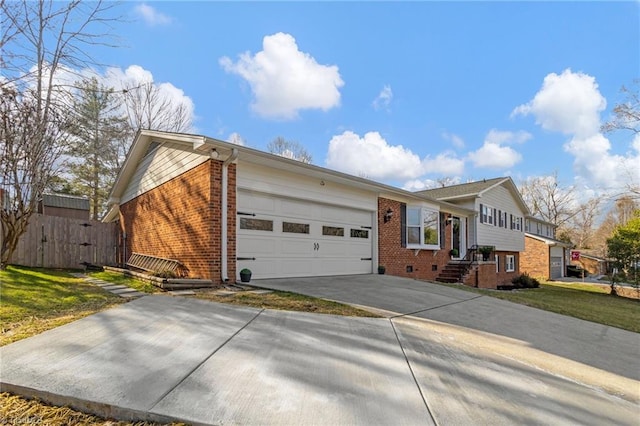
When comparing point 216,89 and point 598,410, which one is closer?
point 598,410

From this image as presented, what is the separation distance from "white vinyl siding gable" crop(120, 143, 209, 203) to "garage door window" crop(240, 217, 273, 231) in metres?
1.71

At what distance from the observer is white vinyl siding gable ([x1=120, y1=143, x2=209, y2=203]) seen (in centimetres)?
858

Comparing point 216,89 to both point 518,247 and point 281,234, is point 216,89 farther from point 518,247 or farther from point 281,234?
point 518,247

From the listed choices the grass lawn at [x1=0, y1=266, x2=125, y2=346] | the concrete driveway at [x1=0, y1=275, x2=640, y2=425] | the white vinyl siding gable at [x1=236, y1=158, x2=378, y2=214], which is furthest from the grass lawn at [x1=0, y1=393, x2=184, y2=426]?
the white vinyl siding gable at [x1=236, y1=158, x2=378, y2=214]

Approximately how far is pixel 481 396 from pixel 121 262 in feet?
46.4

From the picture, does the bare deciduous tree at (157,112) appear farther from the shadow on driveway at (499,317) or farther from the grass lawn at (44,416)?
the grass lawn at (44,416)

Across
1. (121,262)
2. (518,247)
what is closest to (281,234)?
(121,262)

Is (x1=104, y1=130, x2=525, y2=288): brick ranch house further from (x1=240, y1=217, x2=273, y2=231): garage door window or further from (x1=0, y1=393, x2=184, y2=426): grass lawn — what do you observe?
(x1=0, y1=393, x2=184, y2=426): grass lawn

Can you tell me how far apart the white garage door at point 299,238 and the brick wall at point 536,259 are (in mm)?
23902

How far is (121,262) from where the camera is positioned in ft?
44.8

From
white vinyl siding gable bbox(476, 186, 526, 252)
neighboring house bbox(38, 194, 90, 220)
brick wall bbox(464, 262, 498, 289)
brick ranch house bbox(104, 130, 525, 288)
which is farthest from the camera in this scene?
white vinyl siding gable bbox(476, 186, 526, 252)

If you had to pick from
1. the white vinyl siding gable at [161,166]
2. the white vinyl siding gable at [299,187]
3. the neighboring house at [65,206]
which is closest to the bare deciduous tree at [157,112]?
the neighboring house at [65,206]

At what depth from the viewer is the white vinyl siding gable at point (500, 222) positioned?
19062 mm

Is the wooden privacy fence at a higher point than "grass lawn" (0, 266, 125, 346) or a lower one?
higher
